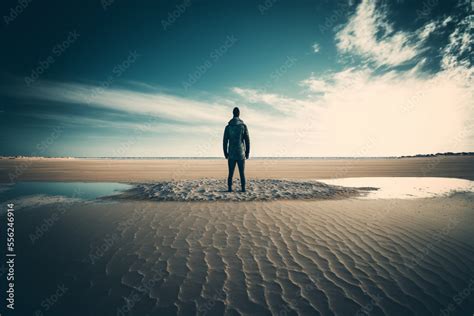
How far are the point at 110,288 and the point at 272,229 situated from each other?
3.70 meters

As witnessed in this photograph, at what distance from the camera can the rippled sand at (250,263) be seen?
2877 mm

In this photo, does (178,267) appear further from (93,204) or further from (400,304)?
(93,204)

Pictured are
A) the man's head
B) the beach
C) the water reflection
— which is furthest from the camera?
the water reflection

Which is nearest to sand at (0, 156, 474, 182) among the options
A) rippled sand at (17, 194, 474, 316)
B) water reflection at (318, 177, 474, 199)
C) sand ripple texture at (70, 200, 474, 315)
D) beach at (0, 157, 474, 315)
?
water reflection at (318, 177, 474, 199)

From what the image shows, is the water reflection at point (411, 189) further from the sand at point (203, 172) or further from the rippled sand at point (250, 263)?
the sand at point (203, 172)

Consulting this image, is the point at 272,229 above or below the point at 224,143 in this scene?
below

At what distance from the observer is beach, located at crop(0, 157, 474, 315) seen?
288 centimetres

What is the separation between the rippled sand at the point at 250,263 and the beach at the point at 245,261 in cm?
2

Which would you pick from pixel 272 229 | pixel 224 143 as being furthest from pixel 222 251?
pixel 224 143

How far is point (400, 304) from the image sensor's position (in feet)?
9.39

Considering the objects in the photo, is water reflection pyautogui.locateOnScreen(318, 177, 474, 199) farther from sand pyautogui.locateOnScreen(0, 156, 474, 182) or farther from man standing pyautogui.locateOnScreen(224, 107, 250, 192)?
man standing pyautogui.locateOnScreen(224, 107, 250, 192)

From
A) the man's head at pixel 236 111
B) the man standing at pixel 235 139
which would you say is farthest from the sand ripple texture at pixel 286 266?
the man's head at pixel 236 111

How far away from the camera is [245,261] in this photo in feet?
13.1

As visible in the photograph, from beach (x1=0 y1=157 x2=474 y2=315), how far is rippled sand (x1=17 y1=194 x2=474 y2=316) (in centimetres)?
2
